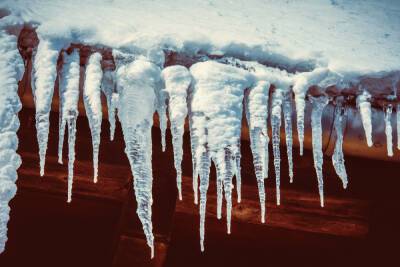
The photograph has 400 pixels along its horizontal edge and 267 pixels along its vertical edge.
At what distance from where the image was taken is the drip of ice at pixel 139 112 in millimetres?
1467

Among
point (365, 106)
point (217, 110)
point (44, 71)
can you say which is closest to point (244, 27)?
point (217, 110)

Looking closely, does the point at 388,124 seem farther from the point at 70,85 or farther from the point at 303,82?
the point at 70,85

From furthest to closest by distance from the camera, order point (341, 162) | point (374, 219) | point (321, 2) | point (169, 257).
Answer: point (169, 257)
point (374, 219)
point (321, 2)
point (341, 162)

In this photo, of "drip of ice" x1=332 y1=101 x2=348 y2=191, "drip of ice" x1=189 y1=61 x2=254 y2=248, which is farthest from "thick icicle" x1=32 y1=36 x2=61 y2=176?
"drip of ice" x1=332 y1=101 x2=348 y2=191

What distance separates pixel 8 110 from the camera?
1483 millimetres

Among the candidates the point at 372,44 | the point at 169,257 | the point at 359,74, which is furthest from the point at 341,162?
the point at 169,257

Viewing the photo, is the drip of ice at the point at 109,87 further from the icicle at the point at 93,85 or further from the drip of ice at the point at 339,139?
the drip of ice at the point at 339,139

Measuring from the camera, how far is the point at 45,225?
13.3ft

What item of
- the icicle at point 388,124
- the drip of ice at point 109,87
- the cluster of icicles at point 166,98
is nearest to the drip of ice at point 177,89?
the cluster of icicles at point 166,98

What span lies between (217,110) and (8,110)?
870 millimetres

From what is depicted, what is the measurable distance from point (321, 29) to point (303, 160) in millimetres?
880

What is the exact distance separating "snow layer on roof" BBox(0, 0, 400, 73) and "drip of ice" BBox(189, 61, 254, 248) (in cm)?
12

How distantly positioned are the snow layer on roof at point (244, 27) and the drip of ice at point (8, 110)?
0.12 m

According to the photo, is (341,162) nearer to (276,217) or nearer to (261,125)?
(261,125)
